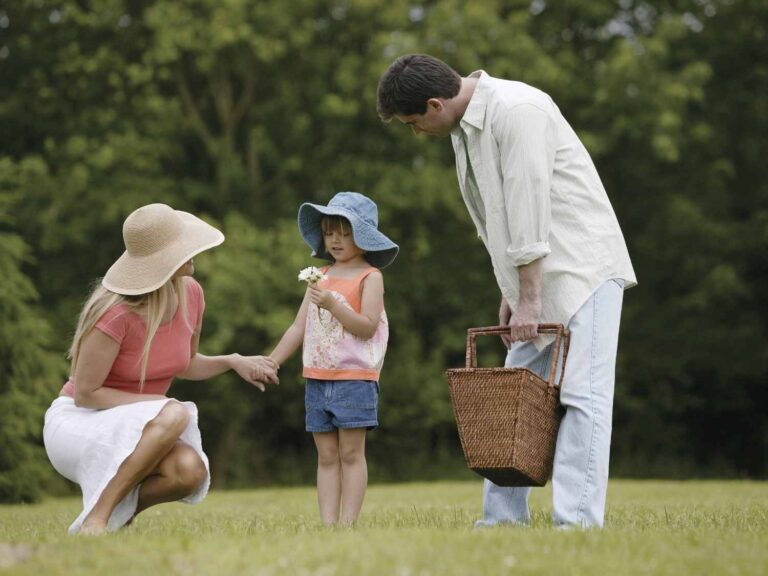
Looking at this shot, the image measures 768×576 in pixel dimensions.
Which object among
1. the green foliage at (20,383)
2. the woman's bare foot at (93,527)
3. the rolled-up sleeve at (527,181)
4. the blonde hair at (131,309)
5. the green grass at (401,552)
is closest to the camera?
the green grass at (401,552)

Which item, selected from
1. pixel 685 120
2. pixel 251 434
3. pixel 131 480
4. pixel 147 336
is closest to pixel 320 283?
pixel 147 336

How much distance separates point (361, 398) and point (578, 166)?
157cm

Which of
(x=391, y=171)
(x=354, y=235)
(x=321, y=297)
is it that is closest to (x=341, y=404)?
(x=321, y=297)

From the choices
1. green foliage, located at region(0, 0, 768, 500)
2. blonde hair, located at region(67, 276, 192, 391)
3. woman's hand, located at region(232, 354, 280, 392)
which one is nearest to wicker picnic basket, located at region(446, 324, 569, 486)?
woman's hand, located at region(232, 354, 280, 392)

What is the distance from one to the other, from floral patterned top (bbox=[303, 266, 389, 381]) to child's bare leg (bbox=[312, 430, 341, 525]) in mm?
334

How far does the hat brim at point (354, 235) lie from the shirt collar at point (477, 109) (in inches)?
33.0

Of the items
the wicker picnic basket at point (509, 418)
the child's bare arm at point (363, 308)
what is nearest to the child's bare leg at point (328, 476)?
the child's bare arm at point (363, 308)

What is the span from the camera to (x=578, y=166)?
5449 millimetres

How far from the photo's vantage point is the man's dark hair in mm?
5410

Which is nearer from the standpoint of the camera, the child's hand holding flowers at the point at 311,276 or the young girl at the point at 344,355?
the child's hand holding flowers at the point at 311,276

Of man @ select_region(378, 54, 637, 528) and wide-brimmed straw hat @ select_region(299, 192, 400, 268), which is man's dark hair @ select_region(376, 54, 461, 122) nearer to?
man @ select_region(378, 54, 637, 528)

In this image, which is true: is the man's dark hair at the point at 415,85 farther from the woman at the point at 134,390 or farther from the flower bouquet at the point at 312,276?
the woman at the point at 134,390

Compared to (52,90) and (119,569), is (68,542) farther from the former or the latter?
(52,90)

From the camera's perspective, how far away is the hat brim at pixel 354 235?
19.8 ft
